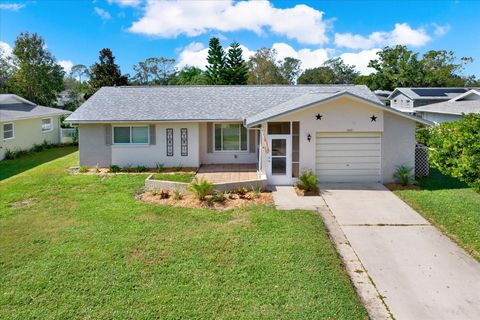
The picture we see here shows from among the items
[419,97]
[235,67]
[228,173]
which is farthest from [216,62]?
[228,173]

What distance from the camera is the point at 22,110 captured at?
24781 millimetres

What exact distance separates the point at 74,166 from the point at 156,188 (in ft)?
25.0

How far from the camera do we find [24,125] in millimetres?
23172

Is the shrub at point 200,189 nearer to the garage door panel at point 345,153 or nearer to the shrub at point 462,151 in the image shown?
the garage door panel at point 345,153

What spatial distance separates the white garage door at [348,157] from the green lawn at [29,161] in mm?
14106

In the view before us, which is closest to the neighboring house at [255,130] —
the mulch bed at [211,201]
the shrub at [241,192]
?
the shrub at [241,192]

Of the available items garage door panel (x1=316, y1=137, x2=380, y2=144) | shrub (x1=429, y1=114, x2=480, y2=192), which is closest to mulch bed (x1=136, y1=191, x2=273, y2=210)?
garage door panel (x1=316, y1=137, x2=380, y2=144)

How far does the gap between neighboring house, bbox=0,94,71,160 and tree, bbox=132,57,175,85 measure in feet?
146

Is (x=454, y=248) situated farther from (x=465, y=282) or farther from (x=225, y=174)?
(x=225, y=174)

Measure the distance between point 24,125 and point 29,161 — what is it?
13.0 ft

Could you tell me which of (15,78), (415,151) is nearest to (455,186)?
(415,151)

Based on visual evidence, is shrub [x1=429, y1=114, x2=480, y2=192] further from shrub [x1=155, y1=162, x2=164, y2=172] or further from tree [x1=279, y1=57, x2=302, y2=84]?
tree [x1=279, y1=57, x2=302, y2=84]

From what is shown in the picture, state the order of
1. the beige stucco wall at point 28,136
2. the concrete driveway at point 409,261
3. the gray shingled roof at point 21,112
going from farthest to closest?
the gray shingled roof at point 21,112
the beige stucco wall at point 28,136
the concrete driveway at point 409,261

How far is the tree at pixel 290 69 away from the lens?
76369 mm
